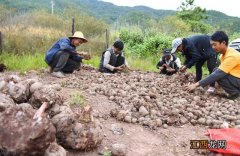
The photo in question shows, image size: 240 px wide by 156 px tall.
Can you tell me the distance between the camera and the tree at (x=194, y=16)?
23.6 m

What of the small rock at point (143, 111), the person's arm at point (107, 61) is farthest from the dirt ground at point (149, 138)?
the person's arm at point (107, 61)

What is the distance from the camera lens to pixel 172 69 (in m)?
7.63

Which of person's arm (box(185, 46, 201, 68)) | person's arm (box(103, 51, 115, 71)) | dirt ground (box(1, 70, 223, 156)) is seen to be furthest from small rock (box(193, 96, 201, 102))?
Result: person's arm (box(103, 51, 115, 71))

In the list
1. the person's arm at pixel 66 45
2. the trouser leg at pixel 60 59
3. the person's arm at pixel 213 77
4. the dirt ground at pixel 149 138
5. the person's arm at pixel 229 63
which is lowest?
the dirt ground at pixel 149 138

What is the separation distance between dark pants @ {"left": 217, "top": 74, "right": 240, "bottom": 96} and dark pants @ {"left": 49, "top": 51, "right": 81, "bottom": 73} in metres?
2.53

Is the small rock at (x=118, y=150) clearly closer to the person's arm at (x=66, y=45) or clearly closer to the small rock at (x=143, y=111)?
the small rock at (x=143, y=111)

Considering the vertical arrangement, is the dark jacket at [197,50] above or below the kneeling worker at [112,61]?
above

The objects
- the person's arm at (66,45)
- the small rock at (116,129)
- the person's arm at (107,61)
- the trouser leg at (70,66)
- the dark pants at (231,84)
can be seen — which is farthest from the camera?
the person's arm at (107,61)

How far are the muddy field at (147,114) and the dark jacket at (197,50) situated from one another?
78cm

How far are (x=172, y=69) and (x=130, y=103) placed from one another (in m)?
3.18

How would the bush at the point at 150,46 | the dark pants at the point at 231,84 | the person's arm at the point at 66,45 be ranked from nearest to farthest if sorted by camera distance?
the dark pants at the point at 231,84 < the person's arm at the point at 66,45 < the bush at the point at 150,46

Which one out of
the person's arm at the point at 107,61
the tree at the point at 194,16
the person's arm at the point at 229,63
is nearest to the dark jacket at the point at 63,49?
the person's arm at the point at 107,61

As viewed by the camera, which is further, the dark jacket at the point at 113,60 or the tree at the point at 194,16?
the tree at the point at 194,16

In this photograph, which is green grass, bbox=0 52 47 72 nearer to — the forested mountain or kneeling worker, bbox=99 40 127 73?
kneeling worker, bbox=99 40 127 73
